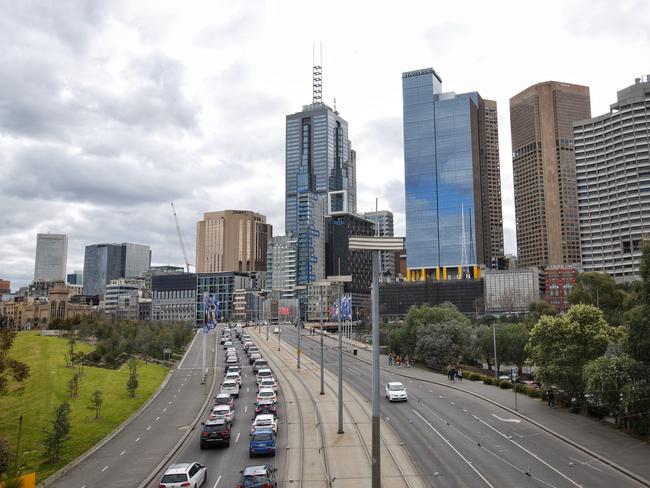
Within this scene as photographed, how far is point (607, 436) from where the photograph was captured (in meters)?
37.4

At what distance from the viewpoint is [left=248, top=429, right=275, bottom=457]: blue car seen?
32688mm

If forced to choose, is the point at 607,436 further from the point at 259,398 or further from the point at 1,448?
the point at 1,448

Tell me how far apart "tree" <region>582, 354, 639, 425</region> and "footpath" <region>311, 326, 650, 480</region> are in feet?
6.83

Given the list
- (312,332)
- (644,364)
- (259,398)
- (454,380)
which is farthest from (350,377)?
(312,332)

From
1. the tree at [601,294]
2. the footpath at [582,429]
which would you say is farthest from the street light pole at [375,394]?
the tree at [601,294]

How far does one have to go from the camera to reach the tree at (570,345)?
45372 millimetres

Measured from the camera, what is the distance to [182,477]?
25.7m

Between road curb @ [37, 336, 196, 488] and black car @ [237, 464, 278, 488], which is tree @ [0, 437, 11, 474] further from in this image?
black car @ [237, 464, 278, 488]

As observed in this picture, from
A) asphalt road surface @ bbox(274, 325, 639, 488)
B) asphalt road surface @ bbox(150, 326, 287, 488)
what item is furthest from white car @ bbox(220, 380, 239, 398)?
asphalt road surface @ bbox(274, 325, 639, 488)

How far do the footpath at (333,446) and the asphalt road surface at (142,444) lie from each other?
311 inches

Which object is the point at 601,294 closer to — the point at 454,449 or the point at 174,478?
the point at 454,449

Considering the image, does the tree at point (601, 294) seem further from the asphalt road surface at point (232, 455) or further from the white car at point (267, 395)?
the asphalt road surface at point (232, 455)

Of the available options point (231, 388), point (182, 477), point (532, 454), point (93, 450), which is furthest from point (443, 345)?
point (182, 477)

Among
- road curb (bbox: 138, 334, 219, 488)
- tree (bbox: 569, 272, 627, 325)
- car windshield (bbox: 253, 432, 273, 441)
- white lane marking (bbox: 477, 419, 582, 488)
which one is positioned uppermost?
tree (bbox: 569, 272, 627, 325)
